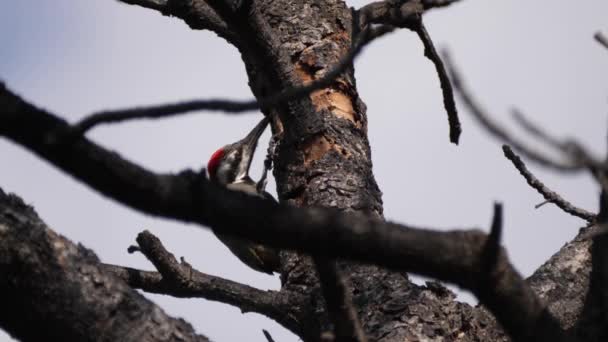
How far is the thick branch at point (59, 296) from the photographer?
74.2 inches

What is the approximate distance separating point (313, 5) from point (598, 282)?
238 cm

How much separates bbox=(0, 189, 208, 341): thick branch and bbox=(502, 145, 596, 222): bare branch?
1785 mm

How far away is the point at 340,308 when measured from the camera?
1885 mm

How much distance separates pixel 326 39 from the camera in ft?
12.2

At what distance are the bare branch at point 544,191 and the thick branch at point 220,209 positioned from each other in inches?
76.6

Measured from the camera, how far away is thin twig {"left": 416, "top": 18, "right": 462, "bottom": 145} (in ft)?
11.6

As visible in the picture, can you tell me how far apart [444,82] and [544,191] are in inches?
24.3

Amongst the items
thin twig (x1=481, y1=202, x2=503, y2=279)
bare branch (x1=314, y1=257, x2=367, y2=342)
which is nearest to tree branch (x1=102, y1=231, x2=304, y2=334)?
bare branch (x1=314, y1=257, x2=367, y2=342)

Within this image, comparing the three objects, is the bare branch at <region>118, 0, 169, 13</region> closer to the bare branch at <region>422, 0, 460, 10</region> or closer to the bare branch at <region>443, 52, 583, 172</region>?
the bare branch at <region>422, 0, 460, 10</region>

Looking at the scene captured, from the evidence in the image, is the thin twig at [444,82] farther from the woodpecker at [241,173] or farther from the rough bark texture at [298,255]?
the woodpecker at [241,173]

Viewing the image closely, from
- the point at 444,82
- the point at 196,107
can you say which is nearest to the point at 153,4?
the point at 444,82

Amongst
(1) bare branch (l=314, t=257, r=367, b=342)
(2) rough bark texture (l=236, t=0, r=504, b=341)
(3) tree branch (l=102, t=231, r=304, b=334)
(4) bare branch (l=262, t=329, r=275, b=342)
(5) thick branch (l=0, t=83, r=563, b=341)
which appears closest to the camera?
(5) thick branch (l=0, t=83, r=563, b=341)

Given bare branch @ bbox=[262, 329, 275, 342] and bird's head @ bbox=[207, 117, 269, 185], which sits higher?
bird's head @ bbox=[207, 117, 269, 185]

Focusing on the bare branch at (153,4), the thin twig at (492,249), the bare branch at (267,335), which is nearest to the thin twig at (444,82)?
the bare branch at (153,4)
